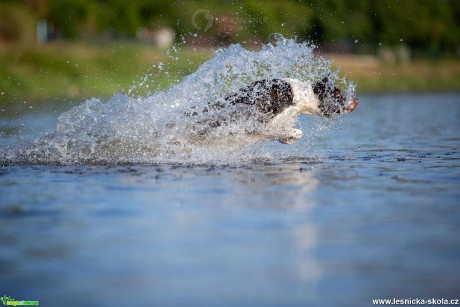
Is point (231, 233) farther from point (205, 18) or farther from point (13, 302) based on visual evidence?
point (205, 18)

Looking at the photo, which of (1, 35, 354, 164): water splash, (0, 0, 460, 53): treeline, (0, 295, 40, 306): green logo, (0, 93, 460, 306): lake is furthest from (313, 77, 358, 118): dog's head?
(0, 0, 460, 53): treeline

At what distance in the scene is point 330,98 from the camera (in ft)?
44.1

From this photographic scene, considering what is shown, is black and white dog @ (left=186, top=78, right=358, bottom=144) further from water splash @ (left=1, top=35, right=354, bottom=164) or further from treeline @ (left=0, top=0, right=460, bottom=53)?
treeline @ (left=0, top=0, right=460, bottom=53)

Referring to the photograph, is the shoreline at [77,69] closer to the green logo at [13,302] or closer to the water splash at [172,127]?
the water splash at [172,127]

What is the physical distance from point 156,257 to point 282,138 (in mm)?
6346

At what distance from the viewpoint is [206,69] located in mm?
14289

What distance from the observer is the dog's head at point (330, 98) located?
13445 millimetres

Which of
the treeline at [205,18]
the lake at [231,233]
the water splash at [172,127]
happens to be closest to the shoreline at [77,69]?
the treeline at [205,18]

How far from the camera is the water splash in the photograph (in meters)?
13.5

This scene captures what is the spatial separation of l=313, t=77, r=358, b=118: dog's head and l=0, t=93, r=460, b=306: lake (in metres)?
0.75

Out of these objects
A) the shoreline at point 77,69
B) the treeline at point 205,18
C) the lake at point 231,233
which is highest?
the treeline at point 205,18

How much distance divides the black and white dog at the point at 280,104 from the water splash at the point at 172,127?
111mm

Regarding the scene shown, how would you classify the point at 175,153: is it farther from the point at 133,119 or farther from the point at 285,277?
the point at 285,277

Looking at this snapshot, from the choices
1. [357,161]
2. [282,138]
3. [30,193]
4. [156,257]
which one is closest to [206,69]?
[282,138]
